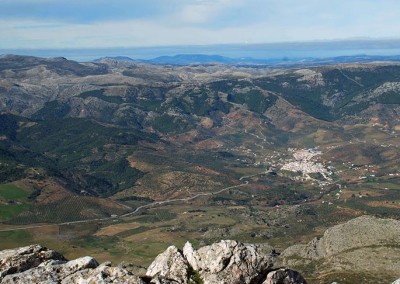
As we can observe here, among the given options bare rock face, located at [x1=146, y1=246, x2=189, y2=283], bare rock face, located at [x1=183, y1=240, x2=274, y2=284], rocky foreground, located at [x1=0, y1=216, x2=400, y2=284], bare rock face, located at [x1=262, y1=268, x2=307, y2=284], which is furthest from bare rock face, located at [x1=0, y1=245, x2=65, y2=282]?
bare rock face, located at [x1=262, y1=268, x2=307, y2=284]

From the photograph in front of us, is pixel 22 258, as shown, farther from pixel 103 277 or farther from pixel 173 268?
pixel 173 268

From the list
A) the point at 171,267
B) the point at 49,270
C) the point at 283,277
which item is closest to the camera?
the point at 49,270

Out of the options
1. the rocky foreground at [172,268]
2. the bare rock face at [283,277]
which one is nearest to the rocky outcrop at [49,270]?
the rocky foreground at [172,268]

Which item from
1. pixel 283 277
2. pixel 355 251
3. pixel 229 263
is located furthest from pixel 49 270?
pixel 355 251

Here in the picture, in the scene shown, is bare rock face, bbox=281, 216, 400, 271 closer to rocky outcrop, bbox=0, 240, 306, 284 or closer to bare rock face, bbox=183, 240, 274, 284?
bare rock face, bbox=183, 240, 274, 284

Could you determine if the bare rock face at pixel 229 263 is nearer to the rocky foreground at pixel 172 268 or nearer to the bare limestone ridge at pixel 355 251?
the rocky foreground at pixel 172 268

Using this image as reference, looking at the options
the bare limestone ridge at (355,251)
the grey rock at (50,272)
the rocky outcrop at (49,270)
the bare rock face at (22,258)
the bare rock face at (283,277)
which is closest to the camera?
the rocky outcrop at (49,270)

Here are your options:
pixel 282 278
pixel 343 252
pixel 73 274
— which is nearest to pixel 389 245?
→ pixel 343 252
